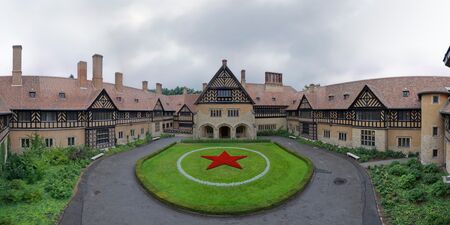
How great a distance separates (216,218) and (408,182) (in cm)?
1568

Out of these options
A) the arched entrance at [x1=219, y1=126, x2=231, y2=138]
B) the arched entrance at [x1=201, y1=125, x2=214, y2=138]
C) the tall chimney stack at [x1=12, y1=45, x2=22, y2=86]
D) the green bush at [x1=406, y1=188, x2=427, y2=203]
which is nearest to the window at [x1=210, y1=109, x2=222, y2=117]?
the arched entrance at [x1=201, y1=125, x2=214, y2=138]

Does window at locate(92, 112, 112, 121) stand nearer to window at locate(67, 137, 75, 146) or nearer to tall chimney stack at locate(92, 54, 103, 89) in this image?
window at locate(67, 137, 75, 146)

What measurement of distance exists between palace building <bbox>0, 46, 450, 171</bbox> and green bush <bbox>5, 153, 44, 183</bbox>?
15.5 feet

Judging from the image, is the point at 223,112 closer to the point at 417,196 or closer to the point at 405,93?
the point at 405,93

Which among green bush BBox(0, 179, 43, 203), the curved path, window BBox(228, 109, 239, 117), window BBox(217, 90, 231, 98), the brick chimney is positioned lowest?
the curved path

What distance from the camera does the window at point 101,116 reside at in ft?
114

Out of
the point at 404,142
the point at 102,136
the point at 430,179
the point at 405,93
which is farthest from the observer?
the point at 102,136

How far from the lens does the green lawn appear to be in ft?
59.0

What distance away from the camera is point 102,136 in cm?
3625

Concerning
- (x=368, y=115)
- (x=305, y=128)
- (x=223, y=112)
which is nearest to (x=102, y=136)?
(x=223, y=112)

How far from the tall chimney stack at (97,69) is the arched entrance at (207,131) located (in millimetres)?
18255

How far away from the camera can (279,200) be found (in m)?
18.1

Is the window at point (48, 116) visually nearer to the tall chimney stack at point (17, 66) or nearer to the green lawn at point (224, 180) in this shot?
the tall chimney stack at point (17, 66)

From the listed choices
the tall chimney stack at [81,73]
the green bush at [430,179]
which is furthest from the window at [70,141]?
the green bush at [430,179]
